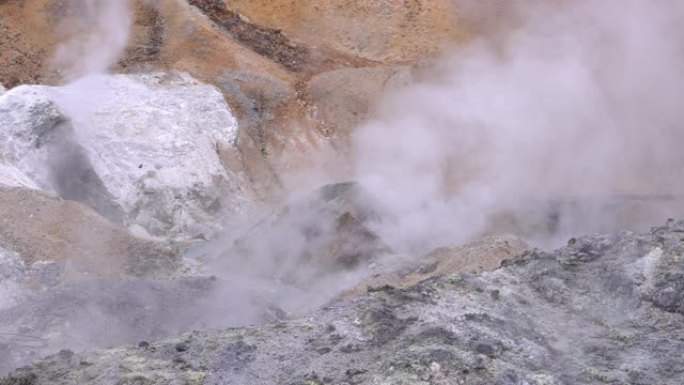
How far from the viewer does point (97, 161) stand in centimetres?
1991

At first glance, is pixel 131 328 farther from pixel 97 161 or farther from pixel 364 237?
pixel 97 161

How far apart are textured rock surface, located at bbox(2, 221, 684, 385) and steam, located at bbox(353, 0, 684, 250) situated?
7235 millimetres

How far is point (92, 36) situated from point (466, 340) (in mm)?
16290

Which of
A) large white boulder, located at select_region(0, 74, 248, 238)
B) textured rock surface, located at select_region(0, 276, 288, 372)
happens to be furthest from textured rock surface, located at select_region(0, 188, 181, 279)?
large white boulder, located at select_region(0, 74, 248, 238)

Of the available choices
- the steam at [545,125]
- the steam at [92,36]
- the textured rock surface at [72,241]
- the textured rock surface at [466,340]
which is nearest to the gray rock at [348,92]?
the steam at [545,125]

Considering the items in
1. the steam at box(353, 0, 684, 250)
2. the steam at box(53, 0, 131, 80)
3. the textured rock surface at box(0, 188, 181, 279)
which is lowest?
the textured rock surface at box(0, 188, 181, 279)

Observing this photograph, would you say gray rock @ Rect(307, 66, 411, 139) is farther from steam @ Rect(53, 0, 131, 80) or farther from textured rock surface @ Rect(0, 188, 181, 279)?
textured rock surface @ Rect(0, 188, 181, 279)

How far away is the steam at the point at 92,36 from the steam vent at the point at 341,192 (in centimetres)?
6

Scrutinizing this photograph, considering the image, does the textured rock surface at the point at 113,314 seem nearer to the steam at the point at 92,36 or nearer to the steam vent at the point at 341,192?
the steam vent at the point at 341,192

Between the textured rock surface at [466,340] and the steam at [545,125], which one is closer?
the textured rock surface at [466,340]

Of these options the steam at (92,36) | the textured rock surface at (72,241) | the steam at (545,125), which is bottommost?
the textured rock surface at (72,241)

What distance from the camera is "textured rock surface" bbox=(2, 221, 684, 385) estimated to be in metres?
9.09

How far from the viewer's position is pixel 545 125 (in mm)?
21203

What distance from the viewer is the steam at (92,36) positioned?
22.9 metres
